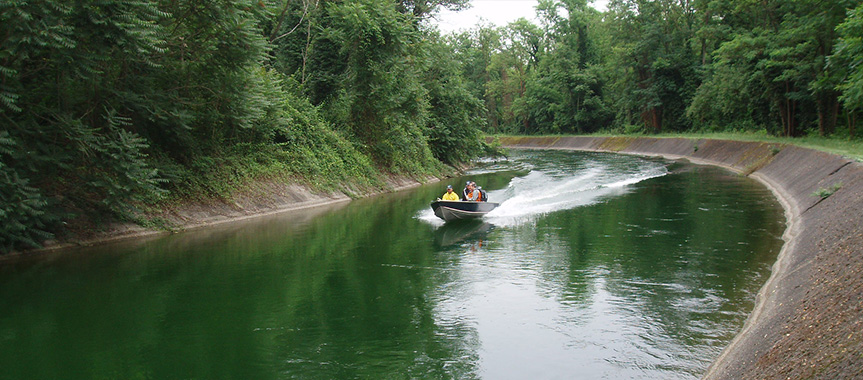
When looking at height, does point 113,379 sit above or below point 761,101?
below

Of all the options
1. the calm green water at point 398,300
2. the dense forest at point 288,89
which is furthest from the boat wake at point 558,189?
the dense forest at point 288,89

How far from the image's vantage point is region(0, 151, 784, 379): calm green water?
9797 mm

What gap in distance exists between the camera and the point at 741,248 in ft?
55.8

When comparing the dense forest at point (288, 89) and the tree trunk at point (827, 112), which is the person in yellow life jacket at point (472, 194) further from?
the tree trunk at point (827, 112)

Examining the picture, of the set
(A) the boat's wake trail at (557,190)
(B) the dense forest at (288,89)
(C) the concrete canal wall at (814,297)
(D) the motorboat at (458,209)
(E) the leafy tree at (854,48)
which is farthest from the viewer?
(A) the boat's wake trail at (557,190)

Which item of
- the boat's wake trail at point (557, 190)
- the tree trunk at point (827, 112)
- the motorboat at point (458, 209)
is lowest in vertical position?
the boat's wake trail at point (557, 190)

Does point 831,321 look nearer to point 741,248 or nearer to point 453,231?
point 741,248

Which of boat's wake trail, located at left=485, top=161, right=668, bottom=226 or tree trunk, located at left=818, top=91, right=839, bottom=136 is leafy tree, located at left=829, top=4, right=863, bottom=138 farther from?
boat's wake trail, located at left=485, top=161, right=668, bottom=226

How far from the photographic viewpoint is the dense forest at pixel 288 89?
1648 cm

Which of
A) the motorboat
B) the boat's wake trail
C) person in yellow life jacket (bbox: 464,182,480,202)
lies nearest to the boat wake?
the boat's wake trail

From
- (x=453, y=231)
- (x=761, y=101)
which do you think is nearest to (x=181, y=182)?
(x=453, y=231)

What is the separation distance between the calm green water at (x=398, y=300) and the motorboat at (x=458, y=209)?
2.58 ft

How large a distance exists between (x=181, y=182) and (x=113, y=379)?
14.7m

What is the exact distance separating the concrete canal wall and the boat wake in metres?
9.32
